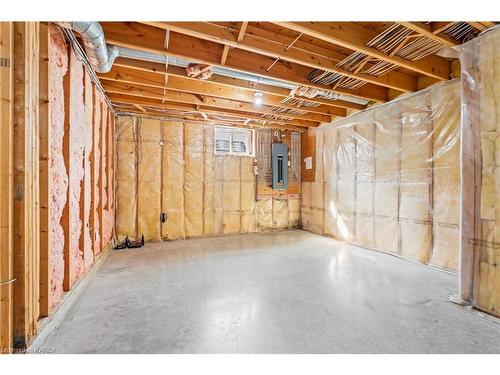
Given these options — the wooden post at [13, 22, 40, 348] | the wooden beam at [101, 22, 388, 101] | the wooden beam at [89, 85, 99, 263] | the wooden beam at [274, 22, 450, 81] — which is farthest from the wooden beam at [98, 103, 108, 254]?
the wooden beam at [274, 22, 450, 81]

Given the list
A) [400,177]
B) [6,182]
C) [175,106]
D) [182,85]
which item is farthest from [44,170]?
[400,177]

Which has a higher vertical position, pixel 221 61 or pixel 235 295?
pixel 221 61

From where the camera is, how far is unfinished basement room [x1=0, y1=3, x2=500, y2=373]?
1.60 meters

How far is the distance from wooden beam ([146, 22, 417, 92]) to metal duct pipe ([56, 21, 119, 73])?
467 millimetres

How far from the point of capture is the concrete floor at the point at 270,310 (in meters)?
1.58

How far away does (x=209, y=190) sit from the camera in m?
5.09

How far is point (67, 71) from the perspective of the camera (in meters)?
2.16

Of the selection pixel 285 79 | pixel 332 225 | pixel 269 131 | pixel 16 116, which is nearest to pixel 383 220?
pixel 332 225

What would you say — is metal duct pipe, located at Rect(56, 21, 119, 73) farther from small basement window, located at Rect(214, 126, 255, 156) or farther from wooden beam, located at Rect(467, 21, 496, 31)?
wooden beam, located at Rect(467, 21, 496, 31)

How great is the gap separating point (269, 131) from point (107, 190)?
3768 mm

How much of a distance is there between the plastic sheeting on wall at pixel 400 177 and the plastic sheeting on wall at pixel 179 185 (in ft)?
6.27

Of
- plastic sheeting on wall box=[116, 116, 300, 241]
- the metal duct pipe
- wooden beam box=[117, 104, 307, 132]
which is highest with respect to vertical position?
wooden beam box=[117, 104, 307, 132]

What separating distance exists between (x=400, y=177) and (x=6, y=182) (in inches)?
174
